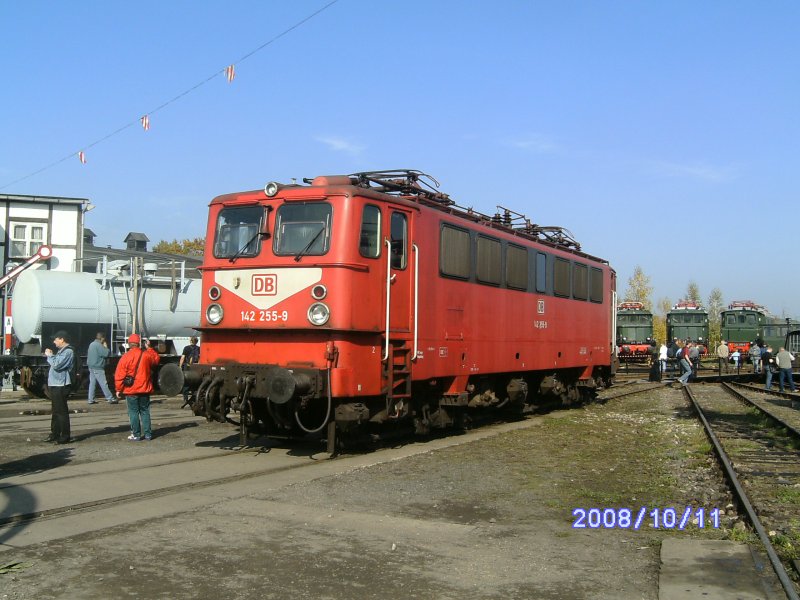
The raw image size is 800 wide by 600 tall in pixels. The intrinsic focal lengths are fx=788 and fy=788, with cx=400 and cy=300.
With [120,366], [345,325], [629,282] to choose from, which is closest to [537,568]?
[345,325]

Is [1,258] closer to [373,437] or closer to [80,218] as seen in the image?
[80,218]

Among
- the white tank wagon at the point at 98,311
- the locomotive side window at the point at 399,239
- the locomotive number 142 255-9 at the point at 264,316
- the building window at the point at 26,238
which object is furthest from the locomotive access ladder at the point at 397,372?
the building window at the point at 26,238

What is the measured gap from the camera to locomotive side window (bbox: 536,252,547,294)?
1573 centimetres

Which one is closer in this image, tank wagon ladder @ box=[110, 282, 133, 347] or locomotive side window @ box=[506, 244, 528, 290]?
locomotive side window @ box=[506, 244, 528, 290]

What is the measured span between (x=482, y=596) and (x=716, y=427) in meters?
11.7

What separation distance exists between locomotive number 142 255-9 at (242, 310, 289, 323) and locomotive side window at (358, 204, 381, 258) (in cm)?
129

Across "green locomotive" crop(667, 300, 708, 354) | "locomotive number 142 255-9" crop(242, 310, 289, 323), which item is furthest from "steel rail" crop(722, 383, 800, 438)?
"green locomotive" crop(667, 300, 708, 354)

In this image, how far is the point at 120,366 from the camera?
11.9 meters

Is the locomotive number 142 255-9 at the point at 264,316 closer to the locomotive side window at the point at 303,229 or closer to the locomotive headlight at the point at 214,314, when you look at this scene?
the locomotive headlight at the point at 214,314

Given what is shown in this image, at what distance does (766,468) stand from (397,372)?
508 centimetres

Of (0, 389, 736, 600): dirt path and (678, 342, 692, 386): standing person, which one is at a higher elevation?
(678, 342, 692, 386): standing person

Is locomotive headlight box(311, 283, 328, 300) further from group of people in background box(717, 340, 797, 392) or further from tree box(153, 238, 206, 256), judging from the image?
tree box(153, 238, 206, 256)
